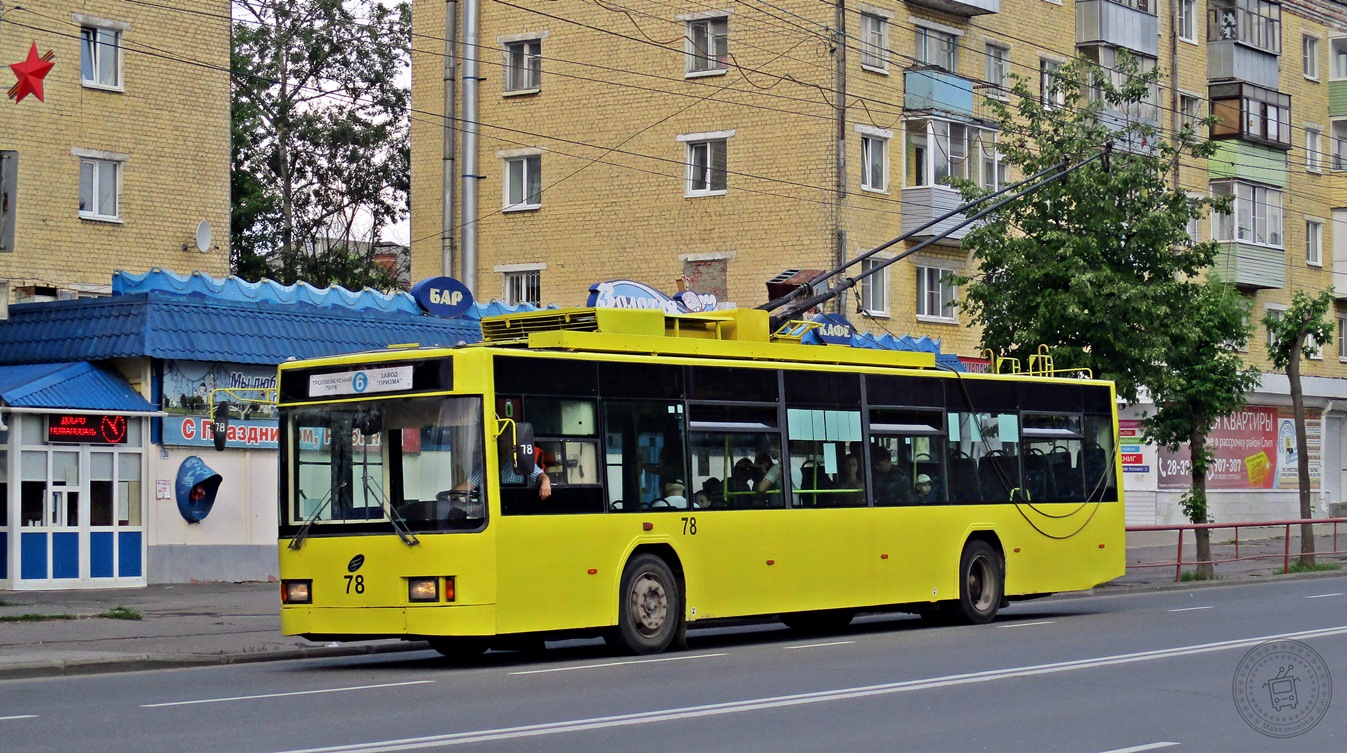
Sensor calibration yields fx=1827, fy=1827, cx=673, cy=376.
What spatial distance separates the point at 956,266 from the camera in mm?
43219

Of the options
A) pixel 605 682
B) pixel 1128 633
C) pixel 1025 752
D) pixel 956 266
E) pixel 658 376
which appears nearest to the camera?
pixel 1025 752

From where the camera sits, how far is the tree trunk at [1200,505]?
31484 mm

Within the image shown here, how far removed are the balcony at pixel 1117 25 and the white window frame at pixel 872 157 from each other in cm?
838

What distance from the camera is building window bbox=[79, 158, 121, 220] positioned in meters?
33.6

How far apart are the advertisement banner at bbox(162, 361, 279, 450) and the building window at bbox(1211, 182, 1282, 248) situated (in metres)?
31.4

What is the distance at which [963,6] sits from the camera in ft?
139

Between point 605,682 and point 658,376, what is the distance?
4.05 meters

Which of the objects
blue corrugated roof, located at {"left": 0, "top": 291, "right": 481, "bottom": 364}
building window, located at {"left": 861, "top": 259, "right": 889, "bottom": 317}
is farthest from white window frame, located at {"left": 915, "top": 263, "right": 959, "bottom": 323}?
blue corrugated roof, located at {"left": 0, "top": 291, "right": 481, "bottom": 364}

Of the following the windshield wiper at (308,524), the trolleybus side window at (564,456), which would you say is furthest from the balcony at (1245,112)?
the windshield wiper at (308,524)

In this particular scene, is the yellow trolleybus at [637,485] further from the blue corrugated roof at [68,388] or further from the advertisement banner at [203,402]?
the advertisement banner at [203,402]

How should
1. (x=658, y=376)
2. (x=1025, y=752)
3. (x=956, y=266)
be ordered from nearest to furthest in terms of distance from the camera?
(x=1025, y=752) → (x=658, y=376) → (x=956, y=266)

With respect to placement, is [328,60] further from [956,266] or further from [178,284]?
[178,284]

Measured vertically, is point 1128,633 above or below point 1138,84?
below

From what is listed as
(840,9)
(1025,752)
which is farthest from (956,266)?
(1025,752)
